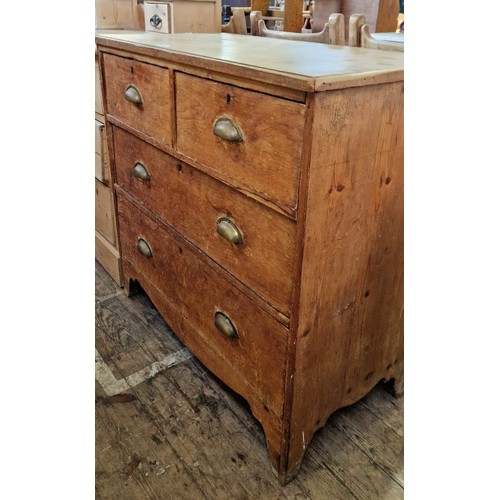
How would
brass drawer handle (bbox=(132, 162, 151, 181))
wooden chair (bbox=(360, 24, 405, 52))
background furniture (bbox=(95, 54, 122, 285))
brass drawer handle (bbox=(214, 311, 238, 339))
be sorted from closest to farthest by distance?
brass drawer handle (bbox=(214, 311, 238, 339)), wooden chair (bbox=(360, 24, 405, 52)), brass drawer handle (bbox=(132, 162, 151, 181)), background furniture (bbox=(95, 54, 122, 285))

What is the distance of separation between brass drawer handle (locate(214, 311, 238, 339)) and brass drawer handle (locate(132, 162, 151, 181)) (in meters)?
0.53

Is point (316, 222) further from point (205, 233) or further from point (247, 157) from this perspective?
point (205, 233)

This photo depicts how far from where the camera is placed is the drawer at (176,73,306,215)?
895 millimetres

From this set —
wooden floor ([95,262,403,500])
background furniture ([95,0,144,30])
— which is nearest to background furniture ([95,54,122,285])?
wooden floor ([95,262,403,500])

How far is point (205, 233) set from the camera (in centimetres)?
129

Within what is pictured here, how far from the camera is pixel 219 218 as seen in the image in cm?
120

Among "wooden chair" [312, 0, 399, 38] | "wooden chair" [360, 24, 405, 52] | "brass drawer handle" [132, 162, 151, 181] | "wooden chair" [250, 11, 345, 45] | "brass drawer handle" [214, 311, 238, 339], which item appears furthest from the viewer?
"wooden chair" [312, 0, 399, 38]

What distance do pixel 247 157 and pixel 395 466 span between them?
92 cm

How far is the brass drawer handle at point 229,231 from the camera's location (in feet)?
3.70

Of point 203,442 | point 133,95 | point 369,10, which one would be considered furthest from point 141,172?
point 369,10

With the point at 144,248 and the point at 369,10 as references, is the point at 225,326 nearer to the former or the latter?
the point at 144,248

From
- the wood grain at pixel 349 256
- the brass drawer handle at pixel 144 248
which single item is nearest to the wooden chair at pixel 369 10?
the brass drawer handle at pixel 144 248

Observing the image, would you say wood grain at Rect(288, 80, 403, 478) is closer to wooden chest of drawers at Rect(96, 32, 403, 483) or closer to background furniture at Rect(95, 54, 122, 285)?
wooden chest of drawers at Rect(96, 32, 403, 483)
